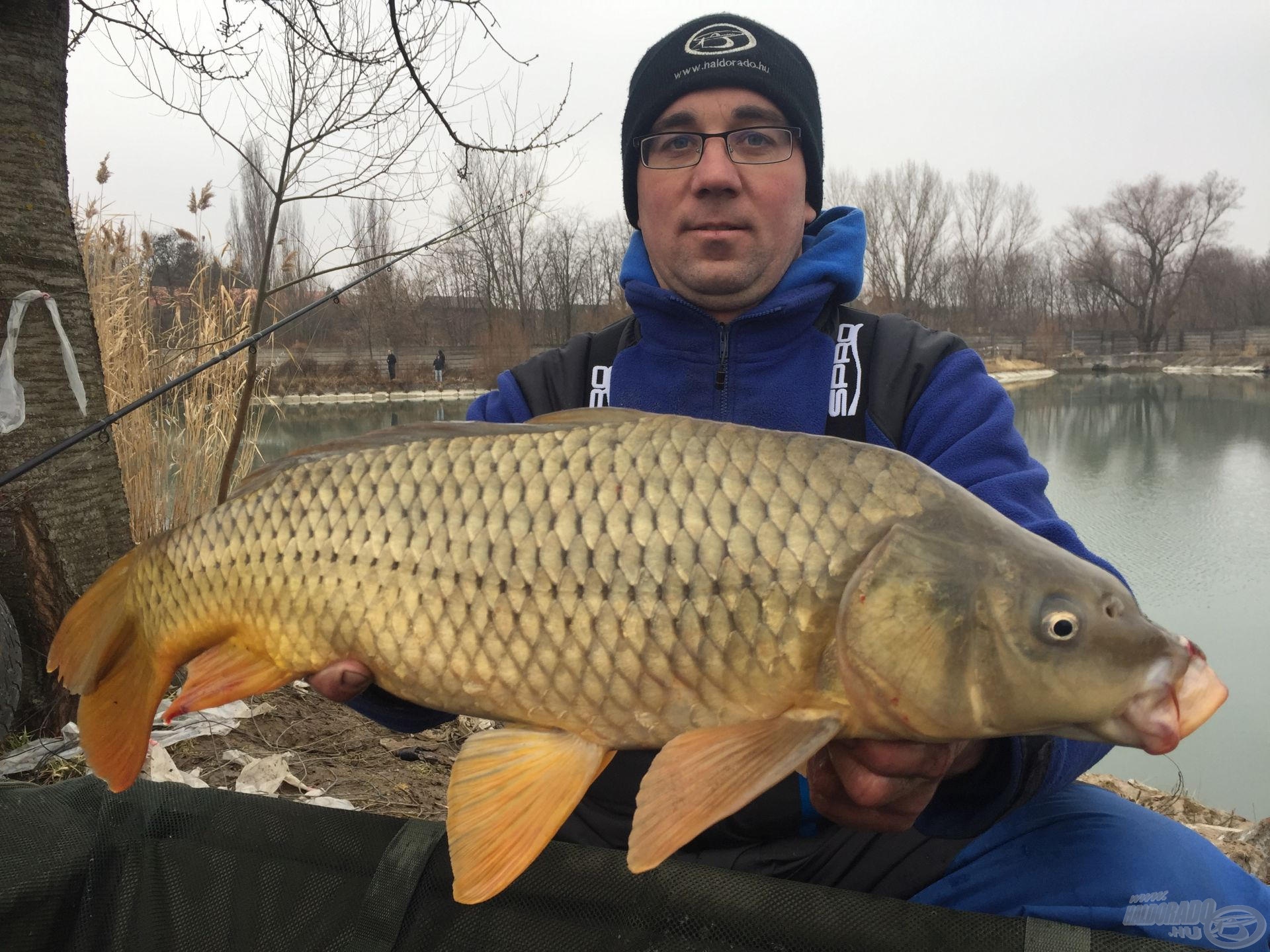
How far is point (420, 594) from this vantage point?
3.07 ft

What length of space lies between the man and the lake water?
7.15 feet

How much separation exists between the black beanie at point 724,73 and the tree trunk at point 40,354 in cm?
135

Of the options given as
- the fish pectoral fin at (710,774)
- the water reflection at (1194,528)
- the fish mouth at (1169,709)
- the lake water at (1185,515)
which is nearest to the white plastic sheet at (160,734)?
the fish pectoral fin at (710,774)

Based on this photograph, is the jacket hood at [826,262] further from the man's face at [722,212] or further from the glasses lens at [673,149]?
the glasses lens at [673,149]

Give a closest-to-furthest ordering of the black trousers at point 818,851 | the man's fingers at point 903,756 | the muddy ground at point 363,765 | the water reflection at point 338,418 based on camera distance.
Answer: the man's fingers at point 903,756 < the black trousers at point 818,851 < the muddy ground at point 363,765 < the water reflection at point 338,418

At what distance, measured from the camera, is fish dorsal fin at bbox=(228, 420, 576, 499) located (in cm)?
99

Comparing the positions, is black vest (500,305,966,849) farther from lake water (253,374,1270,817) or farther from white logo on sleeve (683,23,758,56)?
lake water (253,374,1270,817)

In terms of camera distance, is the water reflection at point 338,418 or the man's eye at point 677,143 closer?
the man's eye at point 677,143

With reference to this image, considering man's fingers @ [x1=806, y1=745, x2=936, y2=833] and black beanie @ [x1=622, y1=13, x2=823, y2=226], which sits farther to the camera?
black beanie @ [x1=622, y1=13, x2=823, y2=226]

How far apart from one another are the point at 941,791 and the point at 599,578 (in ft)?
1.73

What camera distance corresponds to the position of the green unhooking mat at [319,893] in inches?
39.9

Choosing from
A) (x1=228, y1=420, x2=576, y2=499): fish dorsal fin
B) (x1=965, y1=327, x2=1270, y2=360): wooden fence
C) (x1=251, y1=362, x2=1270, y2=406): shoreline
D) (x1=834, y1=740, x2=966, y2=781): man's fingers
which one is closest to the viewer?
(x1=834, y1=740, x2=966, y2=781): man's fingers

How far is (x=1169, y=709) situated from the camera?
74 cm

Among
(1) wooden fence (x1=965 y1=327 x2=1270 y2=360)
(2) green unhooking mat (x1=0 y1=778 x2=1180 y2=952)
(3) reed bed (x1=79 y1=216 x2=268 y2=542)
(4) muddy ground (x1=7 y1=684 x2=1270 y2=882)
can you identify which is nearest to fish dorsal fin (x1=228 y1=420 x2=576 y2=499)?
(2) green unhooking mat (x1=0 y1=778 x2=1180 y2=952)
